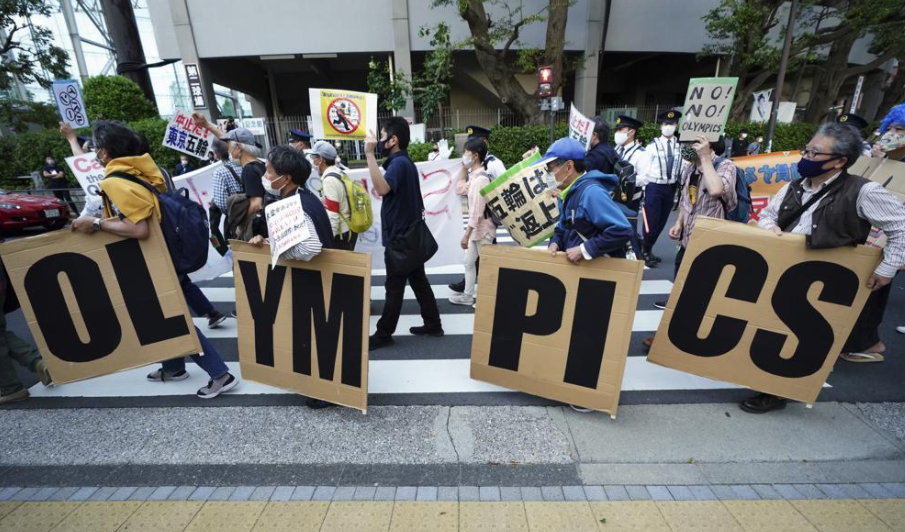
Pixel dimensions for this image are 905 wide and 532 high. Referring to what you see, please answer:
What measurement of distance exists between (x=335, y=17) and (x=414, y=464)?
1905cm

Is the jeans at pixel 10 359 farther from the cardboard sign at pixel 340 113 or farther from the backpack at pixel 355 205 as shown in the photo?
the cardboard sign at pixel 340 113

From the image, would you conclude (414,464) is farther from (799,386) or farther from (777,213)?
(777,213)

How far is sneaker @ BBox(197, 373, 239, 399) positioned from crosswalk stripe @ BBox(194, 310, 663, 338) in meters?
1.18

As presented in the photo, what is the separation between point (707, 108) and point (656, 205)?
2.45 metres

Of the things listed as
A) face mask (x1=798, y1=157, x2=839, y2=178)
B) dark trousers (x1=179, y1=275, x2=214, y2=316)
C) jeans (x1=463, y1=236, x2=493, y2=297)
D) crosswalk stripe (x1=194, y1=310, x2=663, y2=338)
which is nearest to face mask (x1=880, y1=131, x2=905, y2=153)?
face mask (x1=798, y1=157, x2=839, y2=178)

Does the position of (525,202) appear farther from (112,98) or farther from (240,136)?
(112,98)

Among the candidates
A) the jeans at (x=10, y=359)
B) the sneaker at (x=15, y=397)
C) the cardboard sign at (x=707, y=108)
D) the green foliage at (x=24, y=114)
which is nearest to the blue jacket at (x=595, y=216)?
the cardboard sign at (x=707, y=108)

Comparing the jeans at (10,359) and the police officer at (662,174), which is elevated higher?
the police officer at (662,174)

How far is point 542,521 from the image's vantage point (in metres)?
2.06

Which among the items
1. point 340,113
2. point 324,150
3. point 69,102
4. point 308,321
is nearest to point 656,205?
point 340,113

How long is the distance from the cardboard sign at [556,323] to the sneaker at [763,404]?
1044mm

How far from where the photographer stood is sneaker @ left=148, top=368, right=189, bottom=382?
11.5 ft

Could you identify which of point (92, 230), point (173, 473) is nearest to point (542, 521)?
point (173, 473)

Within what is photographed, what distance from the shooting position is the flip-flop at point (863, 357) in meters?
3.43
